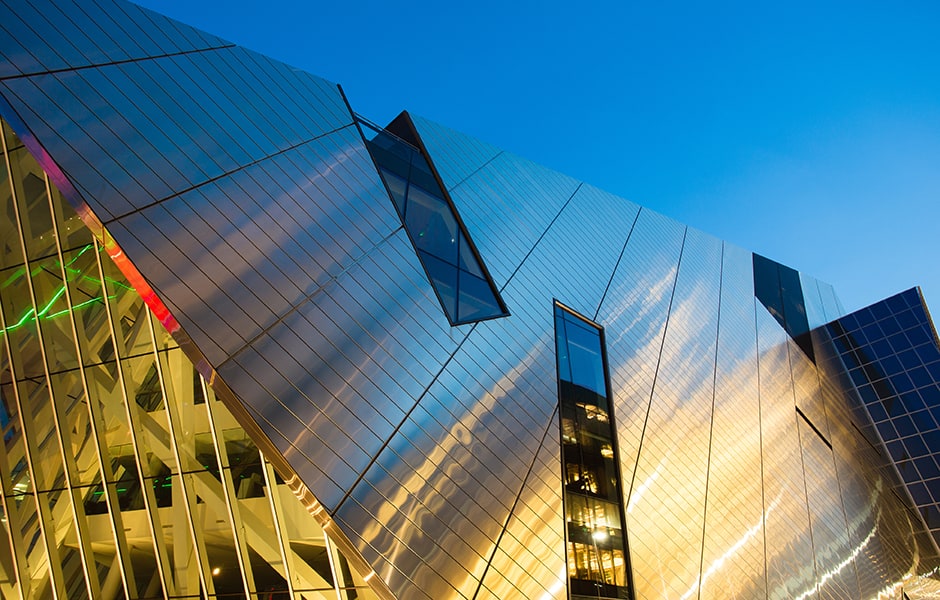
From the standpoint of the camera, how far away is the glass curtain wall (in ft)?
30.9

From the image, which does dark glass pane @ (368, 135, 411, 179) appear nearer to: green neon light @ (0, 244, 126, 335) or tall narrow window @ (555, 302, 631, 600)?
tall narrow window @ (555, 302, 631, 600)

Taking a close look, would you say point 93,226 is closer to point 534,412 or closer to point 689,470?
point 534,412

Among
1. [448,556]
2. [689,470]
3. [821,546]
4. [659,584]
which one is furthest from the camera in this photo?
[821,546]

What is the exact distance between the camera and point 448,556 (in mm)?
9570

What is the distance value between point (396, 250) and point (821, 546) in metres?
16.5

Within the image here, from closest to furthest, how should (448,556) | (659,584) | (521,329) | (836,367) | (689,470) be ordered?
(448,556) < (659,584) < (521,329) < (689,470) < (836,367)

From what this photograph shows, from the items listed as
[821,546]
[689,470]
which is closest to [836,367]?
[821,546]

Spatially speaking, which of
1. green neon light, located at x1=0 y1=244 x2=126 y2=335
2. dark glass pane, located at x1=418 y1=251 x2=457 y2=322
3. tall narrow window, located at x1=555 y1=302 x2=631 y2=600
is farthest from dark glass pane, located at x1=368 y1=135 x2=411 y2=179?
green neon light, located at x1=0 y1=244 x2=126 y2=335

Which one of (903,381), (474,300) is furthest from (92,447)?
(903,381)

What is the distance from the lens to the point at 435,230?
15.3 m

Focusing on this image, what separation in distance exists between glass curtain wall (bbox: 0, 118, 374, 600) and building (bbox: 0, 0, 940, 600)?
4cm

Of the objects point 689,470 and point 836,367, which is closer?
point 689,470

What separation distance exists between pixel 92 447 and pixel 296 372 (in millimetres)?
3675

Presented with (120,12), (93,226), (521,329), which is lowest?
(521,329)
